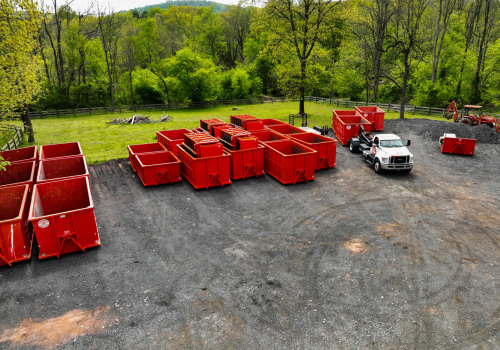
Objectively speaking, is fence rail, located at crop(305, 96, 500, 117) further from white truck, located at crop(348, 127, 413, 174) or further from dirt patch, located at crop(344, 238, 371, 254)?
dirt patch, located at crop(344, 238, 371, 254)

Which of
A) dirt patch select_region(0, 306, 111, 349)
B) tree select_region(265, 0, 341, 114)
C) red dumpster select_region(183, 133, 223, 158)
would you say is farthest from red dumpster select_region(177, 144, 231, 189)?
tree select_region(265, 0, 341, 114)

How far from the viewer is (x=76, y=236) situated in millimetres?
12125

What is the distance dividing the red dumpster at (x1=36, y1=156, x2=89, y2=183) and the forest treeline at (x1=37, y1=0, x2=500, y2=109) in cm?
2013

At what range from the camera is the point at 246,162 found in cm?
1964

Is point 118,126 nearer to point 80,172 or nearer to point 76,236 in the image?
point 80,172

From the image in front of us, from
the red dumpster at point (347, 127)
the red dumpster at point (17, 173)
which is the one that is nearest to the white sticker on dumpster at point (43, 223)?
the red dumpster at point (17, 173)

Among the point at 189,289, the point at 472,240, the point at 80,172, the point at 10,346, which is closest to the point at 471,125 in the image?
the point at 472,240

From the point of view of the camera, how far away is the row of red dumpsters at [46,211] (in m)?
11.5

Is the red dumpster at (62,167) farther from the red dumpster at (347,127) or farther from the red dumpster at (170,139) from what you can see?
the red dumpster at (347,127)

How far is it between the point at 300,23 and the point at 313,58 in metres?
4.74

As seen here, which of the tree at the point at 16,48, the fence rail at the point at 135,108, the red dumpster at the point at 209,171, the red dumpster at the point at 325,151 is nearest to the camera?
the tree at the point at 16,48

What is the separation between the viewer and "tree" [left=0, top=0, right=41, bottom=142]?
16734 millimetres

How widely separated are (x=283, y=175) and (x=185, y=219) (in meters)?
6.58

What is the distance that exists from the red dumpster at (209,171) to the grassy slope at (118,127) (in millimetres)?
8808
